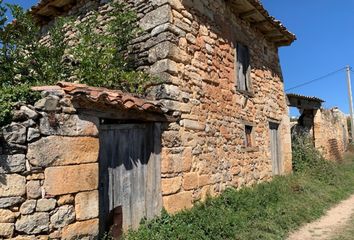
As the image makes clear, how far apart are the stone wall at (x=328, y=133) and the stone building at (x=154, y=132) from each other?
5408mm

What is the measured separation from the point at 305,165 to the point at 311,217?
4.26m

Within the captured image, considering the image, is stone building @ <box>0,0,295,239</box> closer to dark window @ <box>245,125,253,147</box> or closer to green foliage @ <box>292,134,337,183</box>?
dark window @ <box>245,125,253,147</box>

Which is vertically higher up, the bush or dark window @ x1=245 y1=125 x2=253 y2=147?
dark window @ x1=245 y1=125 x2=253 y2=147

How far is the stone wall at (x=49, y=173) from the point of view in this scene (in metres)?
3.35

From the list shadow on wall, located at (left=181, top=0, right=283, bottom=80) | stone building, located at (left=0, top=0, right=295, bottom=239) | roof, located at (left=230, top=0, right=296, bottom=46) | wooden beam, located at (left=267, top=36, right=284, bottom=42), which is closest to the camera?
stone building, located at (left=0, top=0, right=295, bottom=239)

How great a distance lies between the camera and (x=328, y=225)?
6621 millimetres

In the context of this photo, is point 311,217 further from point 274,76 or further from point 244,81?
point 274,76

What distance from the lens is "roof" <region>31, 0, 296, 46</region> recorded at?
734 cm

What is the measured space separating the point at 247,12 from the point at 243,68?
1350 millimetres

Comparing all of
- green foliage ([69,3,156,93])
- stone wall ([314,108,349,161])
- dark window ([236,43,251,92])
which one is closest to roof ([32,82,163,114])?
green foliage ([69,3,156,93])

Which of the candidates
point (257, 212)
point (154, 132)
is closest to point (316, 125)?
point (257, 212)

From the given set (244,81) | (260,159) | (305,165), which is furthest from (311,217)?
(305,165)

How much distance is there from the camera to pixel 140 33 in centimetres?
572

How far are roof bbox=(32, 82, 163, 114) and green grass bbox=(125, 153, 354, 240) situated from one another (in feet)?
5.75
